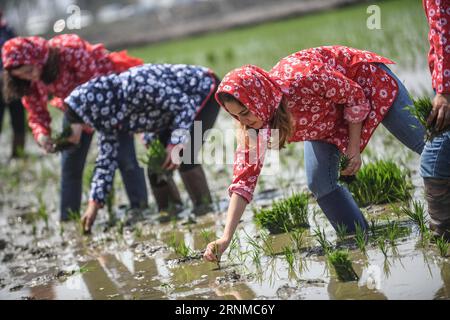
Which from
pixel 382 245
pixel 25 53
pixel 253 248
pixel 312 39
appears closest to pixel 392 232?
pixel 382 245

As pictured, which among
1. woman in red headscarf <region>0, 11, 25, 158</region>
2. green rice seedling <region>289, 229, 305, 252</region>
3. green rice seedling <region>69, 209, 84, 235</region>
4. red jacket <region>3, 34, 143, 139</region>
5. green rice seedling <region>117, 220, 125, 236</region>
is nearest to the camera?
green rice seedling <region>289, 229, 305, 252</region>

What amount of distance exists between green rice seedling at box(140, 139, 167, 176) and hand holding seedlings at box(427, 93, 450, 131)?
7.64 ft

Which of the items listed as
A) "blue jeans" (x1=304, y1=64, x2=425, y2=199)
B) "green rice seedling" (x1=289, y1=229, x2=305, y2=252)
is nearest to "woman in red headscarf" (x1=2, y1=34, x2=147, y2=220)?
"green rice seedling" (x1=289, y1=229, x2=305, y2=252)

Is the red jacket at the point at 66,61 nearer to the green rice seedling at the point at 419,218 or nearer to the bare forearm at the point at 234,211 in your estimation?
the bare forearm at the point at 234,211

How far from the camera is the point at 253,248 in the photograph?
4.30 m

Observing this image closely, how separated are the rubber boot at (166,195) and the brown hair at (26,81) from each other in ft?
3.38

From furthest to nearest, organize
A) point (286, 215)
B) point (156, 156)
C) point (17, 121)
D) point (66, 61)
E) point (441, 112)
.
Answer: point (17, 121) < point (66, 61) < point (156, 156) < point (286, 215) < point (441, 112)

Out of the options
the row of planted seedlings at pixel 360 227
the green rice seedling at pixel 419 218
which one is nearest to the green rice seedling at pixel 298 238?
the row of planted seedlings at pixel 360 227

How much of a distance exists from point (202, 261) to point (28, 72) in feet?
6.77

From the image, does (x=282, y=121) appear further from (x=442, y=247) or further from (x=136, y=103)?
(x=136, y=103)

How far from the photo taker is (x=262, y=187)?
225 inches

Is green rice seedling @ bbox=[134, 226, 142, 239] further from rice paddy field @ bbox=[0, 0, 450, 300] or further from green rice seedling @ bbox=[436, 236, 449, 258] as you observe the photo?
green rice seedling @ bbox=[436, 236, 449, 258]

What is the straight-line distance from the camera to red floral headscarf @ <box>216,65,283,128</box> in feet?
11.3

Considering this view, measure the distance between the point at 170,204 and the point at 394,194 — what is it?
1.79 meters
